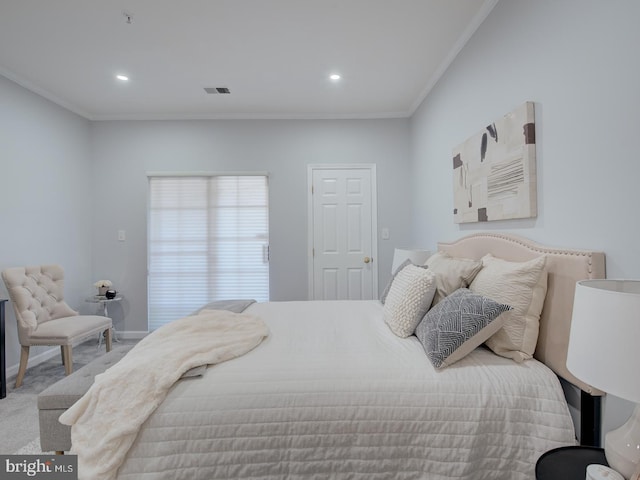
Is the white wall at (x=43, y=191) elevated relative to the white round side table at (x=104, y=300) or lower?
elevated

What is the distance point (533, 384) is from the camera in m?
1.25

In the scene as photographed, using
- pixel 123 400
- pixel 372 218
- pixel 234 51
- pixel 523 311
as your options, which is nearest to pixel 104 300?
pixel 123 400

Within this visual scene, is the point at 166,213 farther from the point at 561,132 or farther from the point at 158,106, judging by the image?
the point at 561,132

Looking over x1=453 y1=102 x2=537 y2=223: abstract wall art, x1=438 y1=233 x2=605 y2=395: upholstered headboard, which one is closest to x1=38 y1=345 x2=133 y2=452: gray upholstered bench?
x1=438 y1=233 x2=605 y2=395: upholstered headboard

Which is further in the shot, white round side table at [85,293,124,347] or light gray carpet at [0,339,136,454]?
white round side table at [85,293,124,347]

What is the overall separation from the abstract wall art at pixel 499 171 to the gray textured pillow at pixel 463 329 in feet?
2.10

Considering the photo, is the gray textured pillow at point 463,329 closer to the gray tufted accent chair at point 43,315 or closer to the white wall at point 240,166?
the white wall at point 240,166

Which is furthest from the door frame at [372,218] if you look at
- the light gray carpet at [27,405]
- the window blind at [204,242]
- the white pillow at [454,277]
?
the light gray carpet at [27,405]

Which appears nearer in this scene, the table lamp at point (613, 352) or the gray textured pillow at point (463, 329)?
the table lamp at point (613, 352)

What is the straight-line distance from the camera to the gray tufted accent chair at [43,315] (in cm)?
254

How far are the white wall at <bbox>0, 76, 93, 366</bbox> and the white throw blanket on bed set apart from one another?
234 centimetres

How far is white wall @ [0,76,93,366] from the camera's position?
2.77 m

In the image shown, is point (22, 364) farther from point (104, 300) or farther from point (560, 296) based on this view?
point (560, 296)

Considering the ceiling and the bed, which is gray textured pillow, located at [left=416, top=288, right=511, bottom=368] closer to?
the bed
